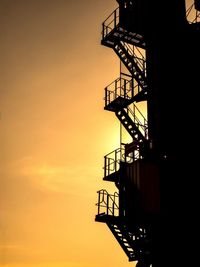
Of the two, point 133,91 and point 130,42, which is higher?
point 130,42

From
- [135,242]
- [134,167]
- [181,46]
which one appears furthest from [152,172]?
[181,46]

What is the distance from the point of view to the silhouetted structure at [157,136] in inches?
1003

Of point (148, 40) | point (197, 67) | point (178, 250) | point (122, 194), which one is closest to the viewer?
point (178, 250)

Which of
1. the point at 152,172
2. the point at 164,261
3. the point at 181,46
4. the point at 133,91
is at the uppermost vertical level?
the point at 181,46

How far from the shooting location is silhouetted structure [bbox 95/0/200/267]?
2547 cm

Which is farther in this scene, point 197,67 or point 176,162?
point 197,67

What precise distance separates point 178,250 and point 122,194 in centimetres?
422

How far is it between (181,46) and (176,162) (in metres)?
7.34

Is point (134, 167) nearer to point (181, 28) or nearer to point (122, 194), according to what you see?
point (122, 194)

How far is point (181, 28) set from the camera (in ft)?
98.9

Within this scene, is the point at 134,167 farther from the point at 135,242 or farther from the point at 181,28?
the point at 181,28

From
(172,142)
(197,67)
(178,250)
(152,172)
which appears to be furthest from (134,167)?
(197,67)

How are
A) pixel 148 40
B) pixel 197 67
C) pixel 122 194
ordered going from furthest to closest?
1. pixel 148 40
2. pixel 197 67
3. pixel 122 194

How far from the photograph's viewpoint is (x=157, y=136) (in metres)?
27.8
